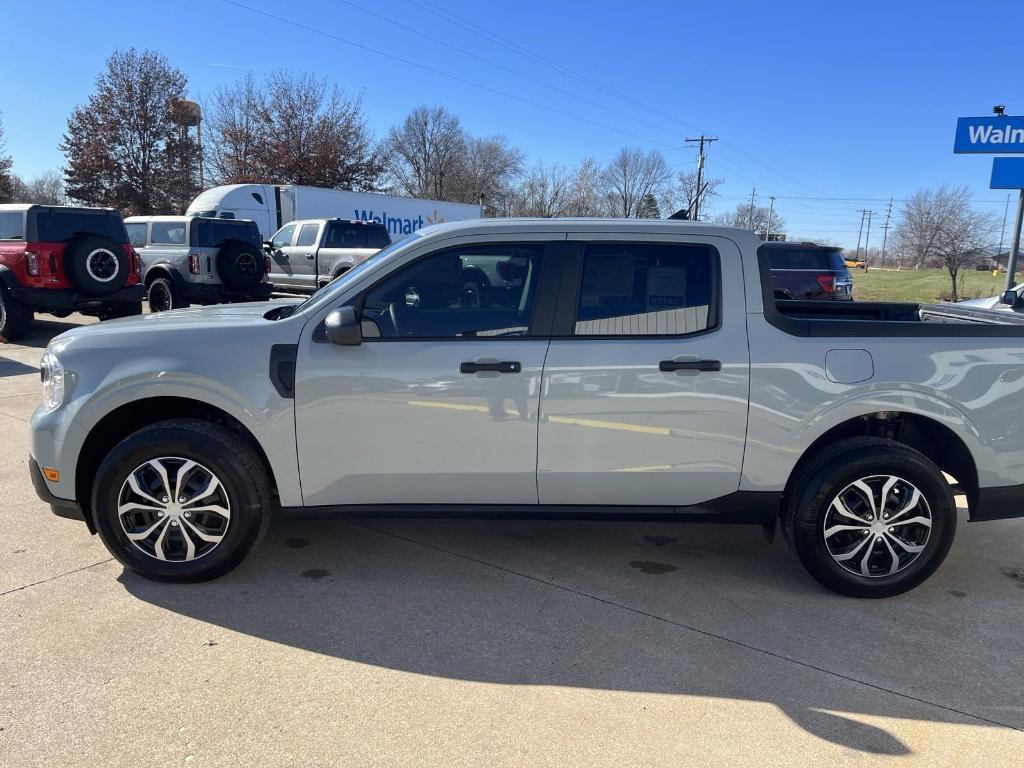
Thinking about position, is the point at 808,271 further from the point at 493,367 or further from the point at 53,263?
the point at 53,263

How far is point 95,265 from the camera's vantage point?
1113cm

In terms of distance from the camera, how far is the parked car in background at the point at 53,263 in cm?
1098

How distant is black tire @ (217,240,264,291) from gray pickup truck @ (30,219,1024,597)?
1098cm

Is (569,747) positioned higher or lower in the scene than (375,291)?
lower

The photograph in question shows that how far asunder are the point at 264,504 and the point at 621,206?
6587 centimetres

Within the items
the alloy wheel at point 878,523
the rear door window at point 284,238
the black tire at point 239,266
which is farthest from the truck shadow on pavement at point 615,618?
the rear door window at point 284,238

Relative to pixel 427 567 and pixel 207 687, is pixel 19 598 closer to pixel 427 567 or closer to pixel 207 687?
pixel 207 687

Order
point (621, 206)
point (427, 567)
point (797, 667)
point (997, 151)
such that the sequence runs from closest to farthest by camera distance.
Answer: point (797, 667), point (427, 567), point (997, 151), point (621, 206)

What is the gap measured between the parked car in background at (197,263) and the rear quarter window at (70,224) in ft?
7.27

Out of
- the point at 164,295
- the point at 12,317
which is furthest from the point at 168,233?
the point at 12,317

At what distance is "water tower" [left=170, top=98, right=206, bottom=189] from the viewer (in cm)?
3634

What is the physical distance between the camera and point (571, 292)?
3615 mm

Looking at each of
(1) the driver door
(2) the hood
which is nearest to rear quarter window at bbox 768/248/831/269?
(1) the driver door

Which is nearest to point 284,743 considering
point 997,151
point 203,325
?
point 203,325
